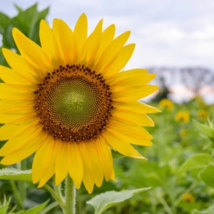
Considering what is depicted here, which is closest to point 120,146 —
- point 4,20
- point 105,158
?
point 105,158

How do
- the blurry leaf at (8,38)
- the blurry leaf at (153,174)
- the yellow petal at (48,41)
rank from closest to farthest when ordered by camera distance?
the yellow petal at (48,41) → the blurry leaf at (8,38) → the blurry leaf at (153,174)

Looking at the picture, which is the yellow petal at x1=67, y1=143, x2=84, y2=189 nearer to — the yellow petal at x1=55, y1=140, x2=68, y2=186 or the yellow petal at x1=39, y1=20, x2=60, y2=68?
the yellow petal at x1=55, y1=140, x2=68, y2=186

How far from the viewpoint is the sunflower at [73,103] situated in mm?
1055

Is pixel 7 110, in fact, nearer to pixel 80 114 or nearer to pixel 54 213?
pixel 80 114

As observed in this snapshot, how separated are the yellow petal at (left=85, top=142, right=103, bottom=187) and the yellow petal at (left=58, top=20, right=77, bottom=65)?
0.92 feet

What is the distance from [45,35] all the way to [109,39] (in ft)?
0.61

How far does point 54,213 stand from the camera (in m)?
2.29

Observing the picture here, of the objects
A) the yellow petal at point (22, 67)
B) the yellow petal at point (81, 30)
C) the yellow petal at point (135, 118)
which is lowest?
the yellow petal at point (135, 118)

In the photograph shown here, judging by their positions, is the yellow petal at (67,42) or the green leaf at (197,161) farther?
the green leaf at (197,161)

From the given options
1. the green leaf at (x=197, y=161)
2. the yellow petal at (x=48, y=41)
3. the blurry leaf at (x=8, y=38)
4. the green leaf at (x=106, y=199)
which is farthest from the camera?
the blurry leaf at (x=8, y=38)

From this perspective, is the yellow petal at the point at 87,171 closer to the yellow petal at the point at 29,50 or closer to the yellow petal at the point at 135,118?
the yellow petal at the point at 135,118

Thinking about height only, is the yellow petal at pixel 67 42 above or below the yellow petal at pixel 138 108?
above

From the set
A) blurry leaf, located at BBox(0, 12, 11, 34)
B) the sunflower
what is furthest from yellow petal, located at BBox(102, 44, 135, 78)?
blurry leaf, located at BBox(0, 12, 11, 34)

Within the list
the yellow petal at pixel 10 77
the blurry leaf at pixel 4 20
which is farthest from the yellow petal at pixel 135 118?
the blurry leaf at pixel 4 20
